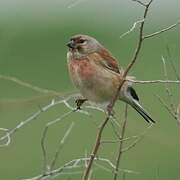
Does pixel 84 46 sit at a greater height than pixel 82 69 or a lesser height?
greater

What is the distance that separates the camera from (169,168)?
34.0 feet

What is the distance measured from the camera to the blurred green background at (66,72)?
35.6 ft

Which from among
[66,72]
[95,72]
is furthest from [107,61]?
[66,72]

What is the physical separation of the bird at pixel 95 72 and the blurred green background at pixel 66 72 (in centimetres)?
130

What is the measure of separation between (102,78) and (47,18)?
31.8 ft

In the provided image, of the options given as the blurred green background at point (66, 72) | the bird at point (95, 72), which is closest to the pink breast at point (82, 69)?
the bird at point (95, 72)

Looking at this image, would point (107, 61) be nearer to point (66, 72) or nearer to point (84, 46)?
point (84, 46)

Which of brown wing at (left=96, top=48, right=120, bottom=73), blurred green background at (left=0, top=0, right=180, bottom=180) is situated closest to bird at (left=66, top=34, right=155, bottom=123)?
brown wing at (left=96, top=48, right=120, bottom=73)

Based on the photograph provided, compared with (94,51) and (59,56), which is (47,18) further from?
(94,51)

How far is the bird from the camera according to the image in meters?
6.84

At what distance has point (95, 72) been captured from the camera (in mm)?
6871

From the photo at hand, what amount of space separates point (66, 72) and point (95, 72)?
7.37 metres

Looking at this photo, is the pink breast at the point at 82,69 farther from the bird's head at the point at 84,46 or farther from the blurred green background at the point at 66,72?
the blurred green background at the point at 66,72

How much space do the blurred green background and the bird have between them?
130 centimetres
